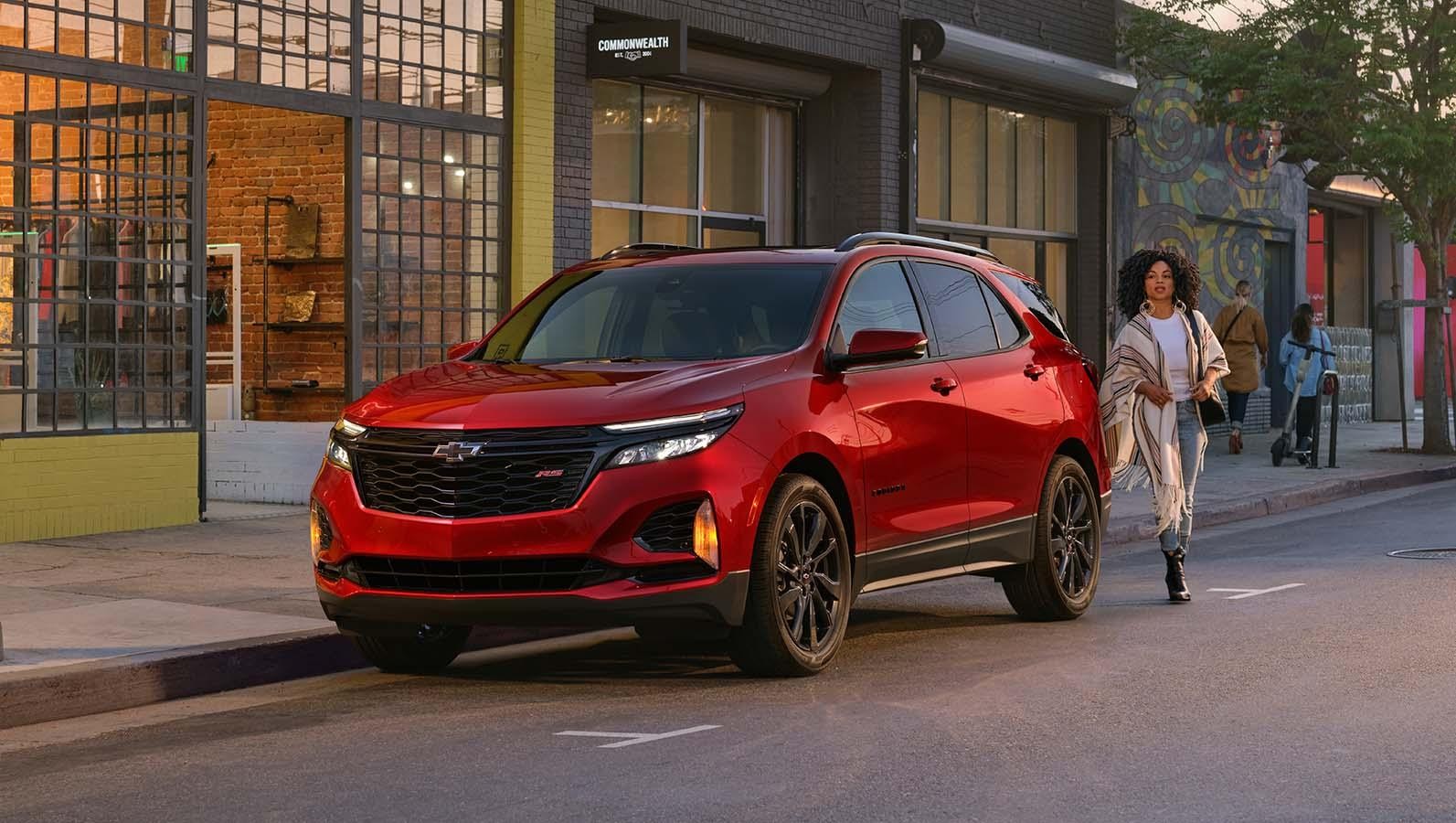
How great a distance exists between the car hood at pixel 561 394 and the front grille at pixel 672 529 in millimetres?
377

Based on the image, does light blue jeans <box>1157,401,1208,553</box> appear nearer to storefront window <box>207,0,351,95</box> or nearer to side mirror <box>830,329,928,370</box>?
side mirror <box>830,329,928,370</box>

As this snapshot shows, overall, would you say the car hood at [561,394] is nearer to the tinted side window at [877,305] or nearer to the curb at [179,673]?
the tinted side window at [877,305]

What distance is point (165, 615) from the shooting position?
10117mm

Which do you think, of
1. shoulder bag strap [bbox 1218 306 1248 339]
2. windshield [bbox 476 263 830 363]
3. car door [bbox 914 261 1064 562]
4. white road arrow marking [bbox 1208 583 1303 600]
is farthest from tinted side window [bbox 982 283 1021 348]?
shoulder bag strap [bbox 1218 306 1248 339]

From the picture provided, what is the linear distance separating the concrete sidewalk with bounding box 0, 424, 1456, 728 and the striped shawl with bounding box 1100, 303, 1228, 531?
11.0ft

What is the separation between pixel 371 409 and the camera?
8.64 metres

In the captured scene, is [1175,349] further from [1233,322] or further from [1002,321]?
[1233,322]

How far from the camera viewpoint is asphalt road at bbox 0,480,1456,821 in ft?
20.6

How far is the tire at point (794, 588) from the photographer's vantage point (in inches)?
331

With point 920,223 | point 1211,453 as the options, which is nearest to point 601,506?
point 920,223

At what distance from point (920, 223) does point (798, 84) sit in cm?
267

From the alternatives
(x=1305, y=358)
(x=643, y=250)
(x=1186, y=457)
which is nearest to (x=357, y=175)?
(x=643, y=250)

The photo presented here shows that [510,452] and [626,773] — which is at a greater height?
[510,452]

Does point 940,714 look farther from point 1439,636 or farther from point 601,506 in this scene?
point 1439,636
